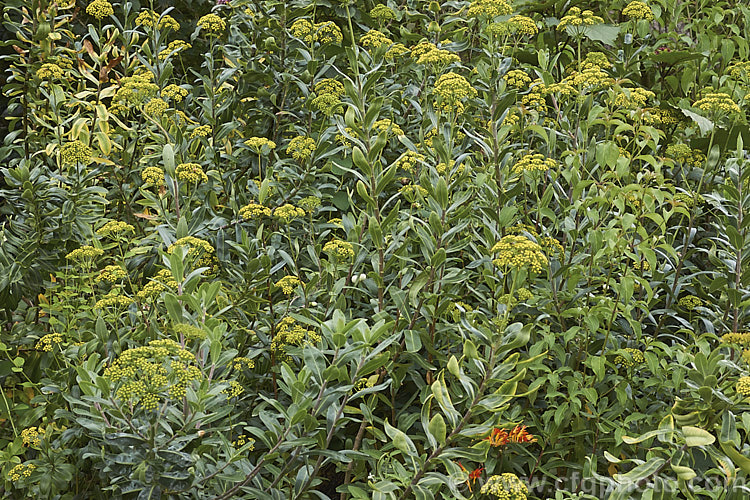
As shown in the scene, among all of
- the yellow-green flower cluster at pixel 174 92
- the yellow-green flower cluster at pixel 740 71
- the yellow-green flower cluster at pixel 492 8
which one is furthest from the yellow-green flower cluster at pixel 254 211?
the yellow-green flower cluster at pixel 740 71

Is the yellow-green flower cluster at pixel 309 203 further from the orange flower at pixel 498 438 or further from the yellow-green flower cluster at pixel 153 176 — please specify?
the orange flower at pixel 498 438

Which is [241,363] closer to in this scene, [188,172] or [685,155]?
[188,172]

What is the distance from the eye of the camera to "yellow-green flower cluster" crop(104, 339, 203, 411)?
158 centimetres

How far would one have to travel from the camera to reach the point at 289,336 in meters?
1.95

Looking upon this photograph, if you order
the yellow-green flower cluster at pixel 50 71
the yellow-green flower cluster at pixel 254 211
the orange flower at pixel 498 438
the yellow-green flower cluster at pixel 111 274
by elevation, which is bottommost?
the orange flower at pixel 498 438

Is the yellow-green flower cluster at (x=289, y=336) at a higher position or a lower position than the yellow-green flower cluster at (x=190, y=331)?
lower

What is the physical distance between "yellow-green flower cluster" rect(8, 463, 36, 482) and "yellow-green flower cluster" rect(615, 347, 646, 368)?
5.34 feet

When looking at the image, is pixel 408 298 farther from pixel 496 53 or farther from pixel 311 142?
pixel 496 53

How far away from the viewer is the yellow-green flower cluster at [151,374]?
1.58 metres

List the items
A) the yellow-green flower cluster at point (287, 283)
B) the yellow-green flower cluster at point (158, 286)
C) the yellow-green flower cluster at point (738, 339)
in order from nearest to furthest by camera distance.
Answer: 1. the yellow-green flower cluster at point (738, 339)
2. the yellow-green flower cluster at point (158, 286)
3. the yellow-green flower cluster at point (287, 283)

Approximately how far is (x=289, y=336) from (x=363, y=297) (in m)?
0.46

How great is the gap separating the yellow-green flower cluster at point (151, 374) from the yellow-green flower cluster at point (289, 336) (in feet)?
1.21

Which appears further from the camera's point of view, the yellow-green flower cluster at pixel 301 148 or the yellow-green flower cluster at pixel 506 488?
the yellow-green flower cluster at pixel 301 148

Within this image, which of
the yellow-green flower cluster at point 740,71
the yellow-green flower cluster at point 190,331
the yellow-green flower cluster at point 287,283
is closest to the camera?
the yellow-green flower cluster at point 190,331
